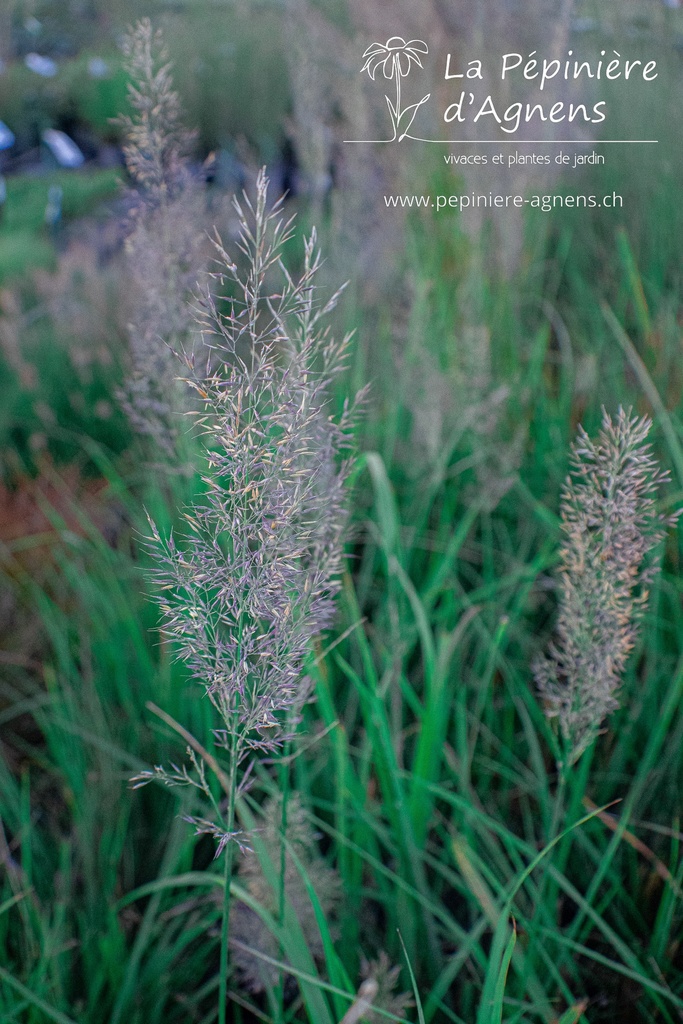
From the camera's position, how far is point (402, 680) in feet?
3.73

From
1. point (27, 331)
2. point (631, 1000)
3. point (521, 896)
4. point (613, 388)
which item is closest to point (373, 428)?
point (613, 388)

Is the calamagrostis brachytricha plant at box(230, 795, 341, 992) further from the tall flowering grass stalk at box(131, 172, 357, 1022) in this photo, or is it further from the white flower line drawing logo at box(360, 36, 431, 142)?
the white flower line drawing logo at box(360, 36, 431, 142)

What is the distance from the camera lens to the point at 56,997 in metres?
0.99

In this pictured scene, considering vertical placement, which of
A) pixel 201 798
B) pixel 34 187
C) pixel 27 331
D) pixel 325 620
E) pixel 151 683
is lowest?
Result: pixel 201 798

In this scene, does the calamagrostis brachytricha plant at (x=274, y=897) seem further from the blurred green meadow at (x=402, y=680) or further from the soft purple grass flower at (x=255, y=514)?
the soft purple grass flower at (x=255, y=514)

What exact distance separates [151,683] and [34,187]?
12.2 ft

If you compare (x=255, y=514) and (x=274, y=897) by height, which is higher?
(x=255, y=514)

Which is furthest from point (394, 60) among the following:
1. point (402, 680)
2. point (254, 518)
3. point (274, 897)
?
point (274, 897)

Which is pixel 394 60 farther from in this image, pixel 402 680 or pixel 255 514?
pixel 255 514

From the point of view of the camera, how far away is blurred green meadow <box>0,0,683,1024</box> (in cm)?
99

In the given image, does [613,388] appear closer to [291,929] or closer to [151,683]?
[151,683]

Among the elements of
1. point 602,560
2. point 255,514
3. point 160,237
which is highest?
point 160,237

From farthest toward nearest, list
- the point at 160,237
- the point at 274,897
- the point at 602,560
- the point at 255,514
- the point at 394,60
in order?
the point at 394,60, the point at 160,237, the point at 274,897, the point at 602,560, the point at 255,514

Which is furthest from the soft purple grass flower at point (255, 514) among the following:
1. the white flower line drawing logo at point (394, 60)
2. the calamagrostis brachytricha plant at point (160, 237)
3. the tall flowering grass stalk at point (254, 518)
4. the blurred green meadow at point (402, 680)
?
the white flower line drawing logo at point (394, 60)
